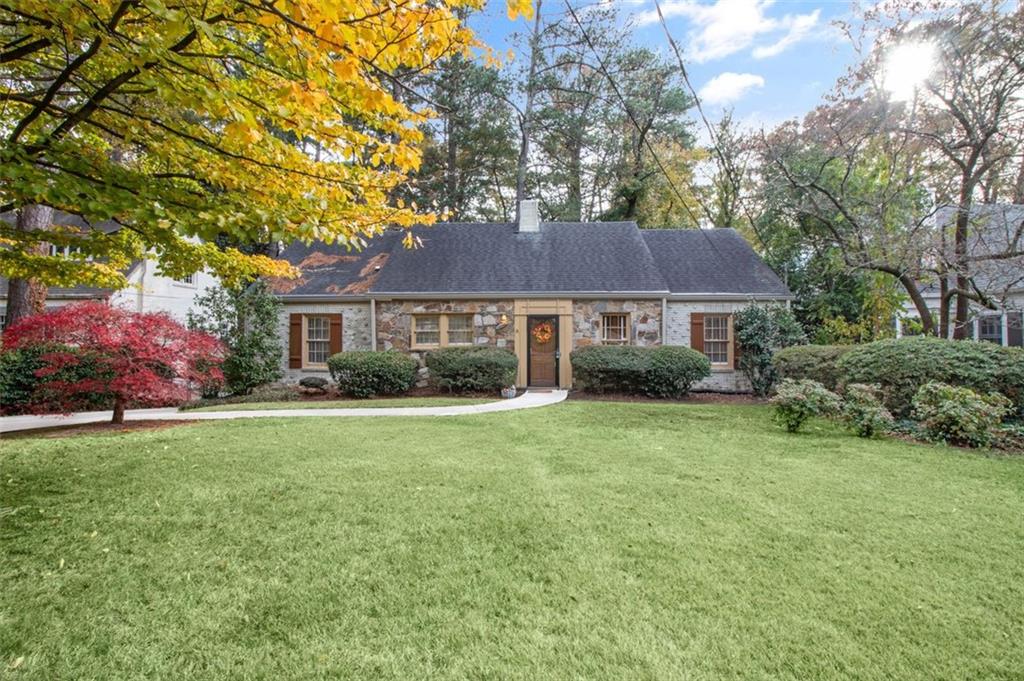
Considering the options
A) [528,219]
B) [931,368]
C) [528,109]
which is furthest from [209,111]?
[528,109]

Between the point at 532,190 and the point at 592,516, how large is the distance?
20.8 m

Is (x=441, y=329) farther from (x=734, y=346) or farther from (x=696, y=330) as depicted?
(x=734, y=346)

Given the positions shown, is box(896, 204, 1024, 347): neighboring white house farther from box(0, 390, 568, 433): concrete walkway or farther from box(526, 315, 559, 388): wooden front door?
box(0, 390, 568, 433): concrete walkway

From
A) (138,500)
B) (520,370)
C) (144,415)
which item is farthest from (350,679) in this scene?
(520,370)

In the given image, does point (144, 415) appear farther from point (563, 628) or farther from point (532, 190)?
point (532, 190)

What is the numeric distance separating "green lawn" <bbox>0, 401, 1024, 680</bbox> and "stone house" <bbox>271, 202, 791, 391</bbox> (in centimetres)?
768

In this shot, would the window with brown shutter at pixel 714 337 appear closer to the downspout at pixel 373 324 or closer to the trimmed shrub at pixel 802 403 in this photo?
the trimmed shrub at pixel 802 403

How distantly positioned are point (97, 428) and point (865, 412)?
38.2ft

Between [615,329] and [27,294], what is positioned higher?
[27,294]

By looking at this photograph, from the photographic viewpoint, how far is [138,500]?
4016mm

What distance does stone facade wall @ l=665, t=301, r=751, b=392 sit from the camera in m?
13.2

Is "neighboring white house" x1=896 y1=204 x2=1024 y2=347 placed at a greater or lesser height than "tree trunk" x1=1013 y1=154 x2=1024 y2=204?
lesser

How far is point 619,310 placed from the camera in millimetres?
13062

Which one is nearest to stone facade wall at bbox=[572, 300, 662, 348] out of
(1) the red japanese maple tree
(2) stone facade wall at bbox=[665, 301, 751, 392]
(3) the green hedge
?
(2) stone facade wall at bbox=[665, 301, 751, 392]
